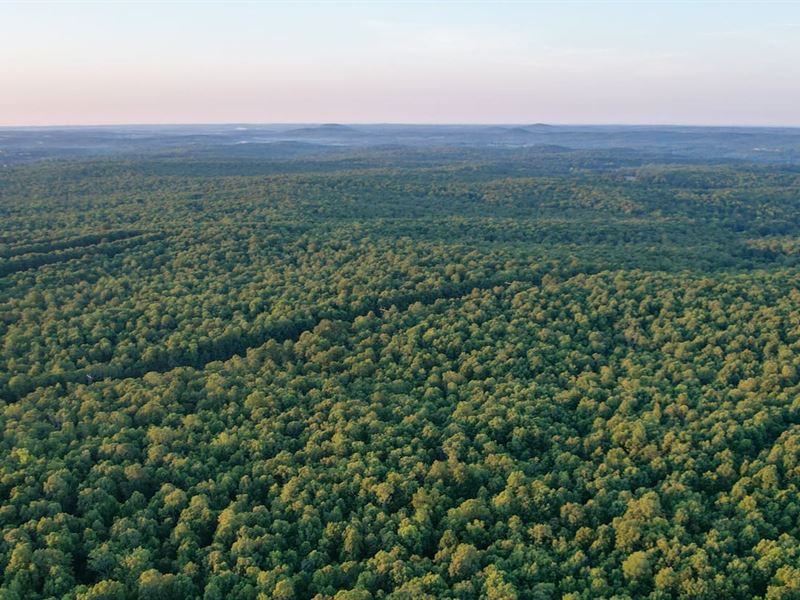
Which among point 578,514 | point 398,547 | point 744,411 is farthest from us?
point 744,411

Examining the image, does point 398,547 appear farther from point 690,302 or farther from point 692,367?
point 690,302

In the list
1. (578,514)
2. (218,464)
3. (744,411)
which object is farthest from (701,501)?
(218,464)

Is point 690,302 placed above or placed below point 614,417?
above

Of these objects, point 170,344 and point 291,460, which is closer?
point 291,460

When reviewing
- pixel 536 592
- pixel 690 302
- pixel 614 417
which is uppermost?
pixel 690 302

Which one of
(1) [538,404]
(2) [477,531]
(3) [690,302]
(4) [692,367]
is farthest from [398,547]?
(3) [690,302]

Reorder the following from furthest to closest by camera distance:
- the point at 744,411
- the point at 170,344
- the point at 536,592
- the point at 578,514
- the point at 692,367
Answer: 1. the point at 170,344
2. the point at 692,367
3. the point at 744,411
4. the point at 578,514
5. the point at 536,592
